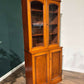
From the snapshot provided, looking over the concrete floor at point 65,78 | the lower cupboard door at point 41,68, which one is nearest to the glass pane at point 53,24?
the lower cupboard door at point 41,68

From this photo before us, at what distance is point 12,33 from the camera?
2.87 metres

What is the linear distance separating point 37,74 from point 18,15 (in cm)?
205

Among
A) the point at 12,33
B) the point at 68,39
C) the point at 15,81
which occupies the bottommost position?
the point at 15,81

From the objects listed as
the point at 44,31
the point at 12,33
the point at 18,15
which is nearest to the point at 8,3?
the point at 18,15

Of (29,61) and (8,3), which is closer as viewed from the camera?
(29,61)

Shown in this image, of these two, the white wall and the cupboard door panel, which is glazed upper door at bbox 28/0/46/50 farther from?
the white wall

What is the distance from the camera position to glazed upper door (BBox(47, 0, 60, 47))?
2070 mm

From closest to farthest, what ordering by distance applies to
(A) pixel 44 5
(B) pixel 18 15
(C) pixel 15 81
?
(A) pixel 44 5 < (C) pixel 15 81 < (B) pixel 18 15

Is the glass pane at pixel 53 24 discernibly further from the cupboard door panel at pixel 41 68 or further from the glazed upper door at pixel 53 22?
the cupboard door panel at pixel 41 68

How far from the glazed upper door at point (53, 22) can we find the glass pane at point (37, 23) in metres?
0.18

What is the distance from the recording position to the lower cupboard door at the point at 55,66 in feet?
7.15

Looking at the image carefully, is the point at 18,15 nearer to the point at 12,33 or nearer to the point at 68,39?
the point at 12,33

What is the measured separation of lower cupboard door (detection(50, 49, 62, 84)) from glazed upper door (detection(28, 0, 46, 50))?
372mm

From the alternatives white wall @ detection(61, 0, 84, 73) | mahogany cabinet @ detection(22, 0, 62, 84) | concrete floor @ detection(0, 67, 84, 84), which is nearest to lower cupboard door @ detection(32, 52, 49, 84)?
mahogany cabinet @ detection(22, 0, 62, 84)
